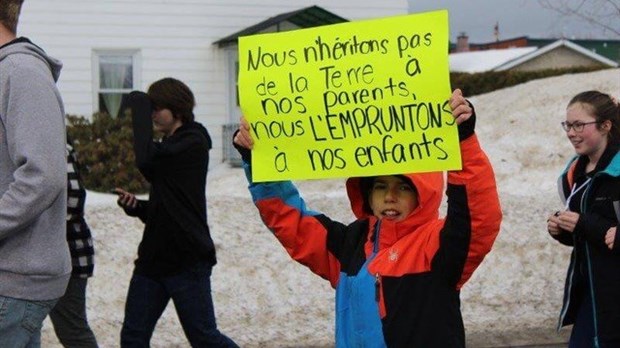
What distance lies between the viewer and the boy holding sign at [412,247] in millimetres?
3750

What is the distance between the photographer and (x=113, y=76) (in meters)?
19.9

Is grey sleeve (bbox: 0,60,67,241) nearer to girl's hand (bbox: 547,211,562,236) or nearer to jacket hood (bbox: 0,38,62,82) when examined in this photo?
jacket hood (bbox: 0,38,62,82)

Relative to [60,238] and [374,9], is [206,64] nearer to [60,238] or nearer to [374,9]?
[374,9]

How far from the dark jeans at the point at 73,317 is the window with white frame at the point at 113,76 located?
13388 millimetres

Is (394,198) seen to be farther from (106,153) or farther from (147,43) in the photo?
(147,43)

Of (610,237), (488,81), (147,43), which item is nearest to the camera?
(610,237)

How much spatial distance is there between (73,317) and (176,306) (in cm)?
59

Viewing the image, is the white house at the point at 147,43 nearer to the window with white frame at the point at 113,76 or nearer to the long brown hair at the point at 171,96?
the window with white frame at the point at 113,76

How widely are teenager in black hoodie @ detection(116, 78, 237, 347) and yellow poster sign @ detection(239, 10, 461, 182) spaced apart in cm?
234

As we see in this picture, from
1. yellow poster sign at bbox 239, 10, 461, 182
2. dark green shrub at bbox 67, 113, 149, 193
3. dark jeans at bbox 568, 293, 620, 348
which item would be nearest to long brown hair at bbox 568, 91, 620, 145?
dark jeans at bbox 568, 293, 620, 348

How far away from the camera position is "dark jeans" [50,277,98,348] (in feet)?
21.2

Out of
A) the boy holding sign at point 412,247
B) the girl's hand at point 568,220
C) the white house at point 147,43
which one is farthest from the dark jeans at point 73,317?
the white house at point 147,43

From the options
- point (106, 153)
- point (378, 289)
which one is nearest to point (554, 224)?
point (378, 289)

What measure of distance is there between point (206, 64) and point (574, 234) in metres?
15.1
